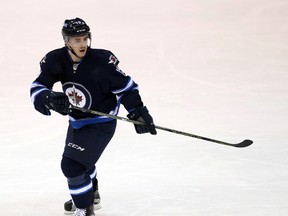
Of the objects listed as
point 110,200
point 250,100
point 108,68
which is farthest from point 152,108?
point 108,68

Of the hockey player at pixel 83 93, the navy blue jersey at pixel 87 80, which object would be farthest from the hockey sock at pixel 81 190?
the navy blue jersey at pixel 87 80

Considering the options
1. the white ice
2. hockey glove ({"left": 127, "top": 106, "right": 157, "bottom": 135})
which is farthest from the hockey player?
the white ice

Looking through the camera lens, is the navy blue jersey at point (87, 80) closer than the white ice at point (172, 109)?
Yes

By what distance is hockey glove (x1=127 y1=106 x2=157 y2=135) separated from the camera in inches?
134

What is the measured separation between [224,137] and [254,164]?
0.68m

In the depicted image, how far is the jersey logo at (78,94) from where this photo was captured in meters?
3.46

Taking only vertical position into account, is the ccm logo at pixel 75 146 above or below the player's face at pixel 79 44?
below

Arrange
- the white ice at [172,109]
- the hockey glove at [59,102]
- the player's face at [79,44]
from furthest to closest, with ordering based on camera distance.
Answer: the white ice at [172,109], the player's face at [79,44], the hockey glove at [59,102]

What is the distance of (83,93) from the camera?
347cm

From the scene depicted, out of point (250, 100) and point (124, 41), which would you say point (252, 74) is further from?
point (124, 41)

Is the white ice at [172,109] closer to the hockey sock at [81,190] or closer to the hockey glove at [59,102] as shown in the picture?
the hockey sock at [81,190]

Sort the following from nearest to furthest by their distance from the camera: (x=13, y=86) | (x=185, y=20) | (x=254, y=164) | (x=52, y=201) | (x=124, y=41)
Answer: (x=52, y=201), (x=254, y=164), (x=13, y=86), (x=124, y=41), (x=185, y=20)

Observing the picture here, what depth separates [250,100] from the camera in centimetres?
606

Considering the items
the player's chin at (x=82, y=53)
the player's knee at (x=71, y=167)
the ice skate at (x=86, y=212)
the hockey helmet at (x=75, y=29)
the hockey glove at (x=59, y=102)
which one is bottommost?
the ice skate at (x=86, y=212)
